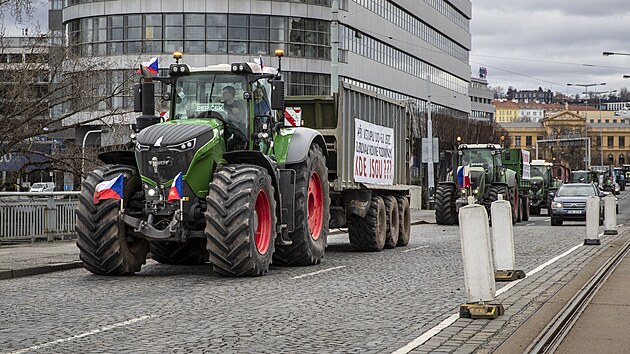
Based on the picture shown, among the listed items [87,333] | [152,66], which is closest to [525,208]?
[152,66]

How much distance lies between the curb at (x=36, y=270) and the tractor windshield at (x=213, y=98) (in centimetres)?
324

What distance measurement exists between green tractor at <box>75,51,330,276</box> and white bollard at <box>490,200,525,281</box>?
324 centimetres

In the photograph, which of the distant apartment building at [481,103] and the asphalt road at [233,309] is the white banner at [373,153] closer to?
the asphalt road at [233,309]

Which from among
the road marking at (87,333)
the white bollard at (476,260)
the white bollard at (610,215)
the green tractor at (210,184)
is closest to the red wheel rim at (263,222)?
the green tractor at (210,184)

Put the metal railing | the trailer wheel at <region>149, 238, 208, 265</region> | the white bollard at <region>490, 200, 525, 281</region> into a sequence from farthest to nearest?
the metal railing < the trailer wheel at <region>149, 238, 208, 265</region> < the white bollard at <region>490, 200, 525, 281</region>

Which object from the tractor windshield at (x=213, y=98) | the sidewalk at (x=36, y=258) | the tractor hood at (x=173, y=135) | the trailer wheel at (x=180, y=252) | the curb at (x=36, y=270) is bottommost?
the curb at (x=36, y=270)

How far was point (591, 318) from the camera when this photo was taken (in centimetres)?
1129

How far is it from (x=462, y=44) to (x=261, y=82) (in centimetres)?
7931

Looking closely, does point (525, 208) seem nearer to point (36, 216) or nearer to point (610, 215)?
point (610, 215)

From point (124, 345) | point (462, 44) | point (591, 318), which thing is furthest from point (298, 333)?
point (462, 44)

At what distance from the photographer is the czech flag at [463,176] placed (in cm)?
3662

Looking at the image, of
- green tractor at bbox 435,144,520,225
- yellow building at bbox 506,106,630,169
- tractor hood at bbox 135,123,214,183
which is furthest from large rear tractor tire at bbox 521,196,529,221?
yellow building at bbox 506,106,630,169

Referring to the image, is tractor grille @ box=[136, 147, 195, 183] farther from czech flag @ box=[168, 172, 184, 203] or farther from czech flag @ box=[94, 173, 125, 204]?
czech flag @ box=[94, 173, 125, 204]

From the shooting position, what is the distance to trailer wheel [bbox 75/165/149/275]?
15000 mm
